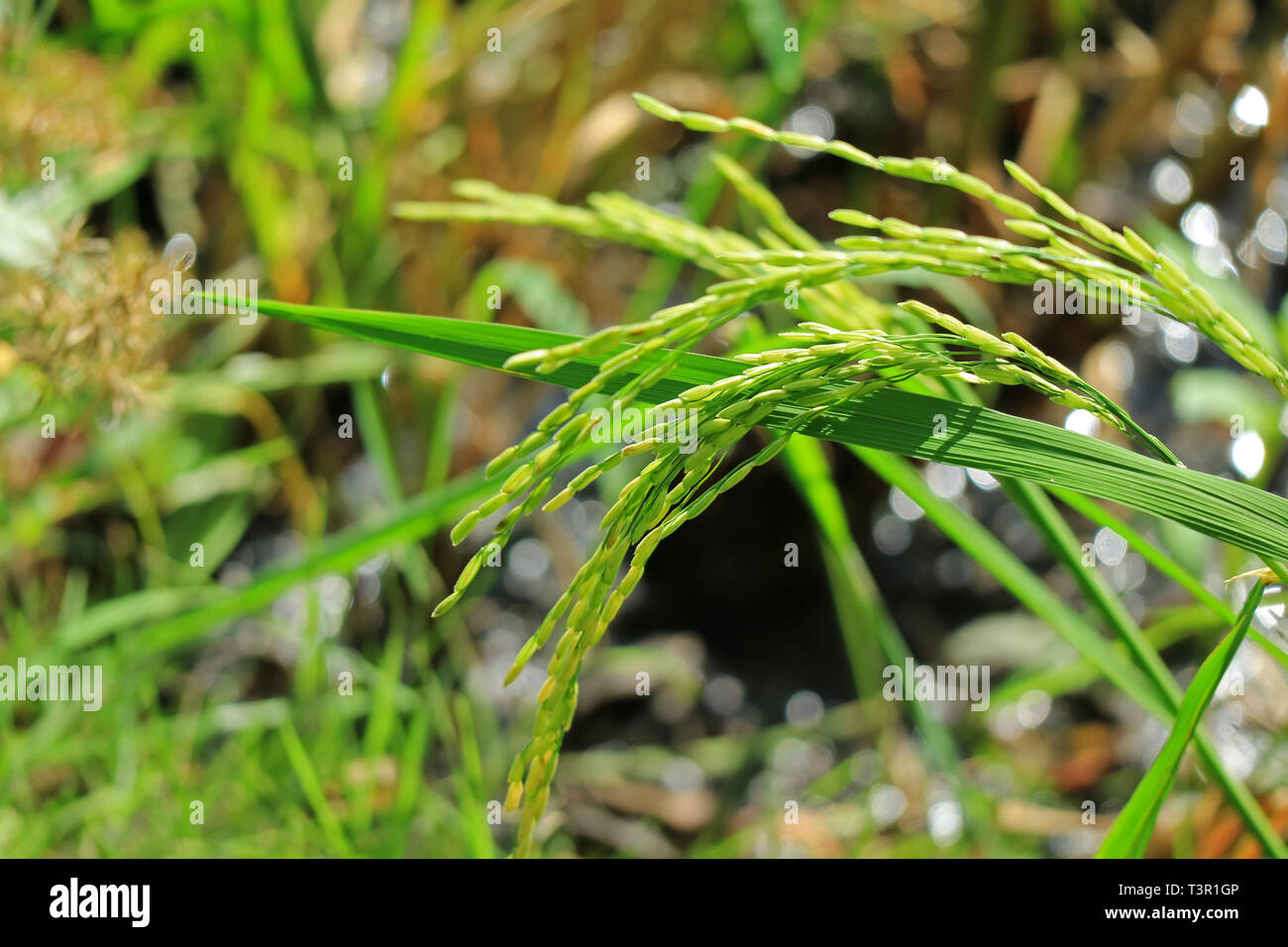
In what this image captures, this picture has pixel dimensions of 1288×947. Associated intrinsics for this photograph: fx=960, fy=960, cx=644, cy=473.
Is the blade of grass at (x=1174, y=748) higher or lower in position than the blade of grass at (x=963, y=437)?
lower
